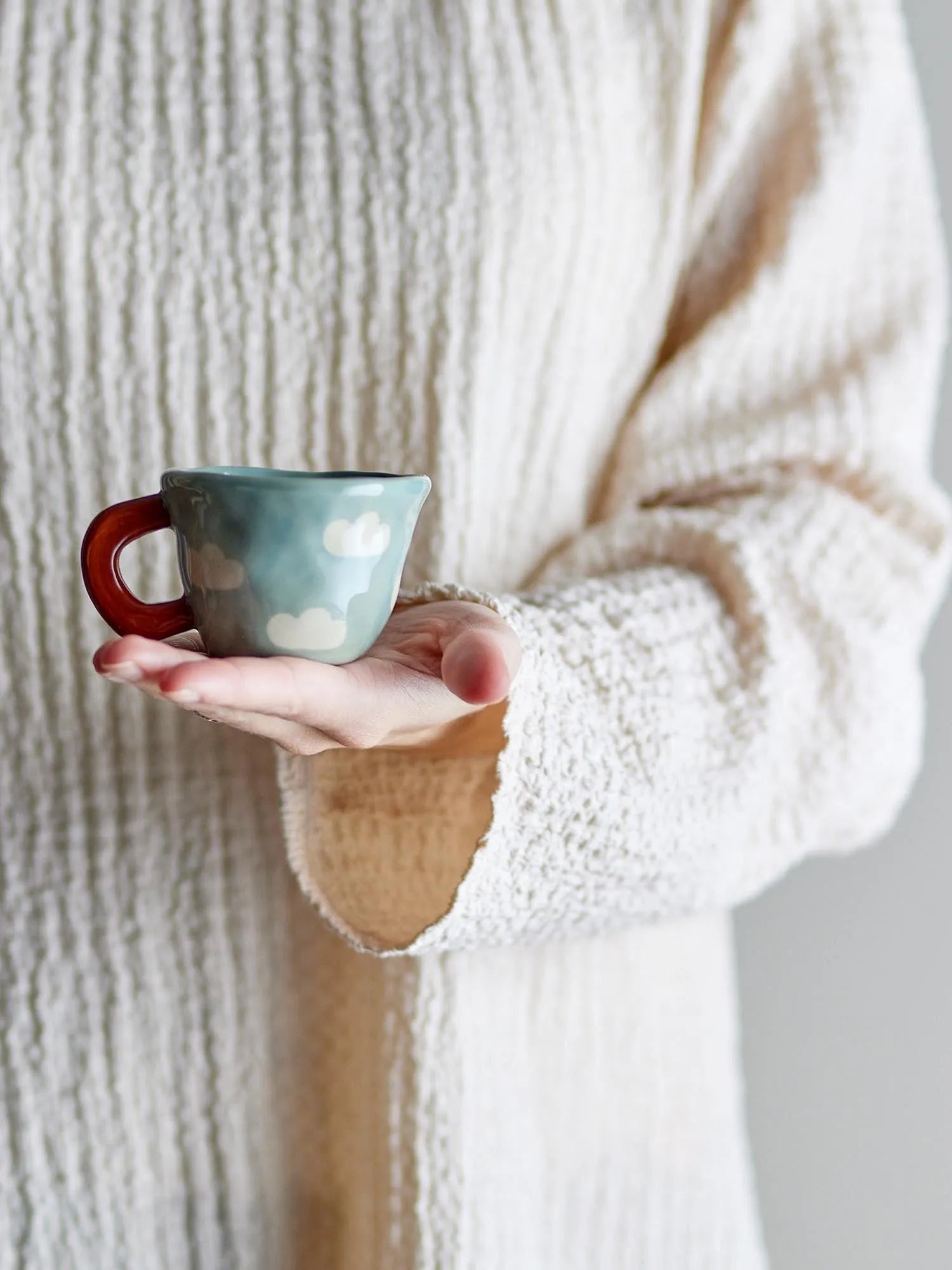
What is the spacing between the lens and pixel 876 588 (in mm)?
594

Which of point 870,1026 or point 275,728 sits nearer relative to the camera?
point 275,728

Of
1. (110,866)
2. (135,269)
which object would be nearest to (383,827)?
(110,866)

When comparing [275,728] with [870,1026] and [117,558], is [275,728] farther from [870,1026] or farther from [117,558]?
[870,1026]

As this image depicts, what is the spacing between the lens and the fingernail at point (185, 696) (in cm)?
31

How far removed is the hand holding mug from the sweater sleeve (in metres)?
0.11

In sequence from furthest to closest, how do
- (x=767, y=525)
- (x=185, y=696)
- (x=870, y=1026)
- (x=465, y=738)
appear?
(x=870, y=1026) → (x=767, y=525) → (x=465, y=738) → (x=185, y=696)

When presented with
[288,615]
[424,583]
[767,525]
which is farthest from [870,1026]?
[288,615]

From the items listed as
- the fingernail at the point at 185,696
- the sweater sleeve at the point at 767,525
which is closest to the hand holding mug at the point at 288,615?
the fingernail at the point at 185,696

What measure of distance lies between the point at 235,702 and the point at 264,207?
1.03 ft

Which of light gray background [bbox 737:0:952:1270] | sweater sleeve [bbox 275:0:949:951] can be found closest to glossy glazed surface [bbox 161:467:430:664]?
sweater sleeve [bbox 275:0:949:951]

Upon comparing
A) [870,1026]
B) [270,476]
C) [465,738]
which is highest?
[270,476]

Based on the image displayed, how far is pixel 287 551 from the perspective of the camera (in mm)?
351

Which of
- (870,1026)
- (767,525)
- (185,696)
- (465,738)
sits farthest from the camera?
(870,1026)

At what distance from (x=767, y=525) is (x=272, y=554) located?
32cm
